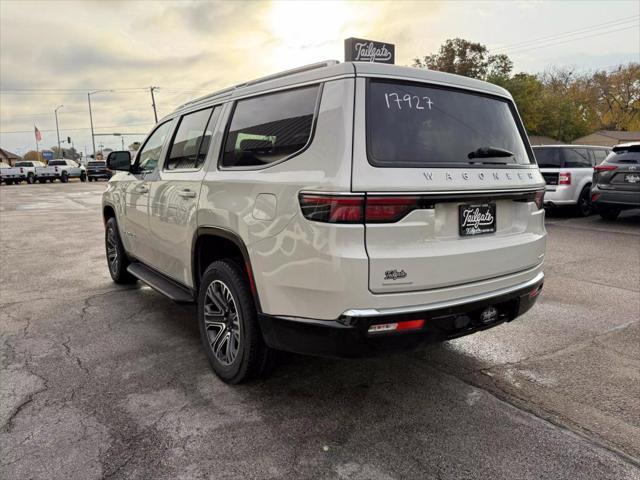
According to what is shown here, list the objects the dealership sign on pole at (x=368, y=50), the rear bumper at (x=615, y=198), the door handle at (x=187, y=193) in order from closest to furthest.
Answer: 1. the door handle at (x=187, y=193)
2. the rear bumper at (x=615, y=198)
3. the dealership sign on pole at (x=368, y=50)

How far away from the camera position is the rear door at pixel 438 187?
244 cm

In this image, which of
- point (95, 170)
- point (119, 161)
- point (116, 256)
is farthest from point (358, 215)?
point (95, 170)

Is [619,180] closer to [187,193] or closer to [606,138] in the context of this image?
[187,193]

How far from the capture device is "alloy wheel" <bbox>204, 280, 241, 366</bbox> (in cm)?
321

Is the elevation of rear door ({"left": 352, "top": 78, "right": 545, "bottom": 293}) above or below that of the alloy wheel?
above

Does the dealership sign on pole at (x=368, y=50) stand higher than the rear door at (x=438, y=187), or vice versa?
the dealership sign on pole at (x=368, y=50)

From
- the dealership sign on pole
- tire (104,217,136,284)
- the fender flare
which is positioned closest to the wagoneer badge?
the fender flare

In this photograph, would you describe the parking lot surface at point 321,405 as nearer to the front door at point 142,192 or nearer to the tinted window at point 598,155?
the front door at point 142,192

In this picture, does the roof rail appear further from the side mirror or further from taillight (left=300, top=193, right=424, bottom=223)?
the side mirror

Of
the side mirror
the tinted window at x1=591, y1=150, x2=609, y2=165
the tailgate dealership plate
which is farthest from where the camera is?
the tinted window at x1=591, y1=150, x2=609, y2=165

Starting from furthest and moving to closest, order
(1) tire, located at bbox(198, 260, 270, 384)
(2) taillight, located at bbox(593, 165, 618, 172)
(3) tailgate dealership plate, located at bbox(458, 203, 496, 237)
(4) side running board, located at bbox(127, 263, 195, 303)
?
(2) taillight, located at bbox(593, 165, 618, 172)
(4) side running board, located at bbox(127, 263, 195, 303)
(1) tire, located at bbox(198, 260, 270, 384)
(3) tailgate dealership plate, located at bbox(458, 203, 496, 237)

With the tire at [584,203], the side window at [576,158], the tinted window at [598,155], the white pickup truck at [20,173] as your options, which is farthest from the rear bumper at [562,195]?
the white pickup truck at [20,173]

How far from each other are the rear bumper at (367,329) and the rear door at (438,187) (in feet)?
0.43

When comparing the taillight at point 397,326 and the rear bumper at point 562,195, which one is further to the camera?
the rear bumper at point 562,195
